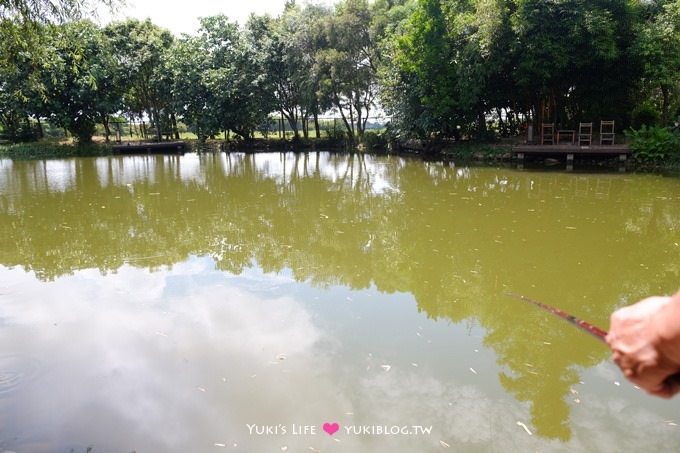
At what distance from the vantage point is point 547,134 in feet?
59.7

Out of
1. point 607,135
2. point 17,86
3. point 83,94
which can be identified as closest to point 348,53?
point 607,135

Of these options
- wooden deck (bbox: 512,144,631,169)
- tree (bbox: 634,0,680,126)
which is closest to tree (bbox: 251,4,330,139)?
wooden deck (bbox: 512,144,631,169)

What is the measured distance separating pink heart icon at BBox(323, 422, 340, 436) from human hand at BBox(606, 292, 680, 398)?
230cm

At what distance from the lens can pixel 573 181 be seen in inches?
515

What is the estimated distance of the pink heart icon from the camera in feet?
9.75

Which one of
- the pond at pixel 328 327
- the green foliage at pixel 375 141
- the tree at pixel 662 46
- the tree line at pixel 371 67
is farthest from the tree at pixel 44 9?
the green foliage at pixel 375 141

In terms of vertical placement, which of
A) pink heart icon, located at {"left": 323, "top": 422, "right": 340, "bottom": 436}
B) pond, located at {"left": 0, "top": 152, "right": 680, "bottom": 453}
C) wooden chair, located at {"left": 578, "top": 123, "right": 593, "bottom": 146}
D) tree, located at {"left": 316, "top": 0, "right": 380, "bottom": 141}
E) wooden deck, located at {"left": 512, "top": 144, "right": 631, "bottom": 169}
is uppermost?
tree, located at {"left": 316, "top": 0, "right": 380, "bottom": 141}

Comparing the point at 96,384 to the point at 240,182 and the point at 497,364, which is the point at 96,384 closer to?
the point at 497,364

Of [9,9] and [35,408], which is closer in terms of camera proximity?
[35,408]

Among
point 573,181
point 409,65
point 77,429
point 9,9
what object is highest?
point 409,65

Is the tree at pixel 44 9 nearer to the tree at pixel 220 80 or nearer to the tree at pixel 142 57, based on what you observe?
the tree at pixel 220 80

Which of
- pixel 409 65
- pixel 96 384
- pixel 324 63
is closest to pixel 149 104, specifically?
pixel 324 63

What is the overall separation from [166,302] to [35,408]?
1.90 meters

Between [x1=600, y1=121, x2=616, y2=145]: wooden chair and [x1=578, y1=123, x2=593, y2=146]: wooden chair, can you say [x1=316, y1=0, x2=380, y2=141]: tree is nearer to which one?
[x1=578, y1=123, x2=593, y2=146]: wooden chair
